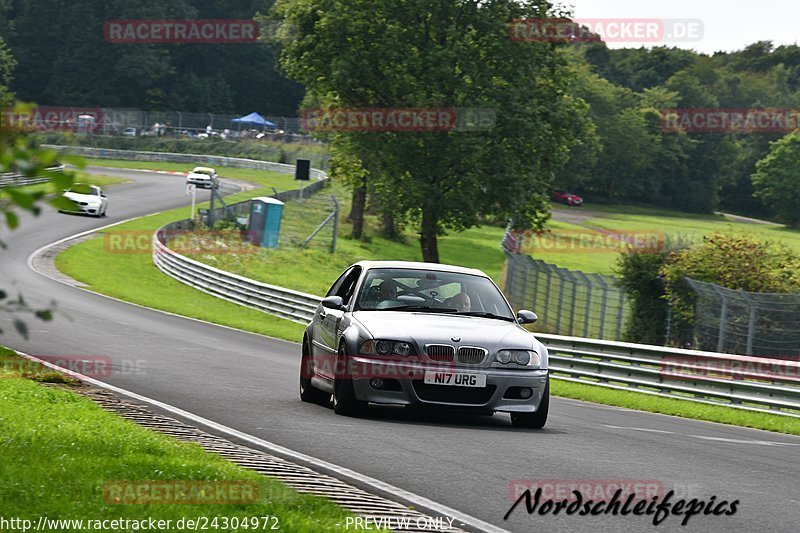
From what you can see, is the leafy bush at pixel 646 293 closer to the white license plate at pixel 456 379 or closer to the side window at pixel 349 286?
the side window at pixel 349 286

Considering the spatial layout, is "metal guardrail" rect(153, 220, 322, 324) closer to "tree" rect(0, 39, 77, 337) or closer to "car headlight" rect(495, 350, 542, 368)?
"car headlight" rect(495, 350, 542, 368)

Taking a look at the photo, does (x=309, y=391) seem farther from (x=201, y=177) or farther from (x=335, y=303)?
(x=201, y=177)

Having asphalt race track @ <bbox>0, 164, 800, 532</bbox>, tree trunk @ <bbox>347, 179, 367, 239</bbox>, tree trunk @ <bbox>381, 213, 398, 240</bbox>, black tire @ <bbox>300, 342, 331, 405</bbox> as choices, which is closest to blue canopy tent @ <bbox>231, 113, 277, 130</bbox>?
tree trunk @ <bbox>381, 213, 398, 240</bbox>

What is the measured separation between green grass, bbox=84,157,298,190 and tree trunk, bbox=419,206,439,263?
40.5 m

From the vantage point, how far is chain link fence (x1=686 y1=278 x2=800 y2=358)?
21.4 meters

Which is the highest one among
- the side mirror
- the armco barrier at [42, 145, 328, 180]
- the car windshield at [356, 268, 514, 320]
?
the car windshield at [356, 268, 514, 320]

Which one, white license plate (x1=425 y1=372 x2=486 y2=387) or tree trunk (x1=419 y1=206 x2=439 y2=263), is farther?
tree trunk (x1=419 y1=206 x2=439 y2=263)

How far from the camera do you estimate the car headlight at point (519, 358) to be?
36.7 ft

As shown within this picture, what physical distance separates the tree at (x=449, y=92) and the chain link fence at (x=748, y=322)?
17.0 meters

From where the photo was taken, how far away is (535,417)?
11.6 metres

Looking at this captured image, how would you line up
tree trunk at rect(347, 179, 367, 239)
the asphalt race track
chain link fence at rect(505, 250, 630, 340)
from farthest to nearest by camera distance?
tree trunk at rect(347, 179, 367, 239) < chain link fence at rect(505, 250, 630, 340) < the asphalt race track

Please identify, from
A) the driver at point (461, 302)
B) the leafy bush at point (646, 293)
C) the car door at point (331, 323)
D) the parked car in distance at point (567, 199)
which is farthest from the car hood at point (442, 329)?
the parked car in distance at point (567, 199)

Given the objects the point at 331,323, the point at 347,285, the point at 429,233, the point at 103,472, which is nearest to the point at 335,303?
the point at 331,323

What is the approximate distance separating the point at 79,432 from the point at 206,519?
3.29 m
